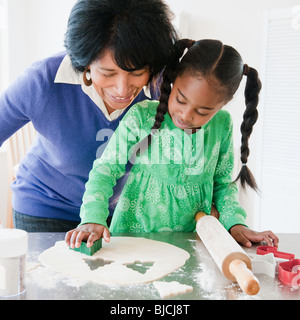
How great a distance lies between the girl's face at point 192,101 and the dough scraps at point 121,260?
12.2 inches

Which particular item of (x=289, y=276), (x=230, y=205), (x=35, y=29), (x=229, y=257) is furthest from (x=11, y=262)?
(x=35, y=29)

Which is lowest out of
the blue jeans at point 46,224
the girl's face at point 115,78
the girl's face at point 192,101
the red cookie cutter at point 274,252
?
the blue jeans at point 46,224

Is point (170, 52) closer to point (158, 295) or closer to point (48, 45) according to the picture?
point (158, 295)

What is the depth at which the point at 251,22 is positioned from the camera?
9.41ft

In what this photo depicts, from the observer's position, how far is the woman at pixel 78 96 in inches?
37.6

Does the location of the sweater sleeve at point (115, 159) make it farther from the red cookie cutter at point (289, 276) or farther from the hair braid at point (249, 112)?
the red cookie cutter at point (289, 276)

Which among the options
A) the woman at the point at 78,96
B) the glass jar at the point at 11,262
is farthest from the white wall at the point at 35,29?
the glass jar at the point at 11,262

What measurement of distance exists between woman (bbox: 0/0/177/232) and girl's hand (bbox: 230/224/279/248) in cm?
39

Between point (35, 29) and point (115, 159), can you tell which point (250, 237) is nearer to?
point (115, 159)

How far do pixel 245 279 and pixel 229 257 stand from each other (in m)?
0.09

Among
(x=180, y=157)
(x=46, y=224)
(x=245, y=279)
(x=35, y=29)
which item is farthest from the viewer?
(x=35, y=29)

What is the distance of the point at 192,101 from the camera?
102 centimetres

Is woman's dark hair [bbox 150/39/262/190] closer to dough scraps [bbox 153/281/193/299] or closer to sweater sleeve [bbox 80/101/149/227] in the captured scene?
sweater sleeve [bbox 80/101/149/227]

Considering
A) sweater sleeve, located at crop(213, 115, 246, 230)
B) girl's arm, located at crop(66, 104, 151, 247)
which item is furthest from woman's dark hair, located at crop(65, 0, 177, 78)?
sweater sleeve, located at crop(213, 115, 246, 230)
